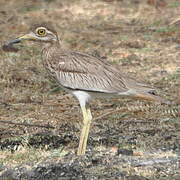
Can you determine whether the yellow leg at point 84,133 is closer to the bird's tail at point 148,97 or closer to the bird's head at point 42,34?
the bird's tail at point 148,97

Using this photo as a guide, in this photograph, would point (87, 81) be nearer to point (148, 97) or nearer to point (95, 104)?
point (148, 97)

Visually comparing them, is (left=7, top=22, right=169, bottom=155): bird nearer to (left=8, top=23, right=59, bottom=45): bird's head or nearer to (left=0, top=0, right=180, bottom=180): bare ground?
(left=8, top=23, right=59, bottom=45): bird's head

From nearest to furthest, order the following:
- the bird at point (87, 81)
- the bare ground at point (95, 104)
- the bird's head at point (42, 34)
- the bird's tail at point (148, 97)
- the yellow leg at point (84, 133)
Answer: the bare ground at point (95, 104), the yellow leg at point (84, 133), the bird's tail at point (148, 97), the bird at point (87, 81), the bird's head at point (42, 34)

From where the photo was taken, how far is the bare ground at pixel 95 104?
6582mm

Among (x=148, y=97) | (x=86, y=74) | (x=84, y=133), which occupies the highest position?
(x=86, y=74)

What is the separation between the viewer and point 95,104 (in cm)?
912

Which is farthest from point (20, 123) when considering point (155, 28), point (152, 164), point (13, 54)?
point (155, 28)

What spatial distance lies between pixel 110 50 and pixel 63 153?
4616 millimetres

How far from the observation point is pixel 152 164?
21.4 feet

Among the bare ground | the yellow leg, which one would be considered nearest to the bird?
the yellow leg

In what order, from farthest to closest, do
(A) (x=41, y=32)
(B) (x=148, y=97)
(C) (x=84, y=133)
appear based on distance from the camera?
1. (A) (x=41, y=32)
2. (C) (x=84, y=133)
3. (B) (x=148, y=97)

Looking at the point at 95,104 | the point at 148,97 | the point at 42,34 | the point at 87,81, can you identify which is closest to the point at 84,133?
the point at 87,81

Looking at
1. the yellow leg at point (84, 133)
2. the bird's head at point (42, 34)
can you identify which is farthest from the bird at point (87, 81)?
the bird's head at point (42, 34)

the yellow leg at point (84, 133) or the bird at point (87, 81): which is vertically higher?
the bird at point (87, 81)
